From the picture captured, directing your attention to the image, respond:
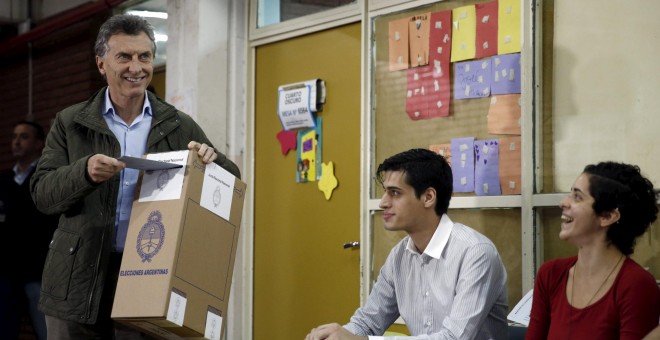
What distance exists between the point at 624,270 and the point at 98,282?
1.67 meters

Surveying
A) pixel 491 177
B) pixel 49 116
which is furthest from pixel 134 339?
pixel 49 116

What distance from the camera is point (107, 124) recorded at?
312 cm

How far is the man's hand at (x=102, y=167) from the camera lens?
2.84 m

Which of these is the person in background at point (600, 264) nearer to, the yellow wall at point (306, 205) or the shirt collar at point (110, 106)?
the shirt collar at point (110, 106)

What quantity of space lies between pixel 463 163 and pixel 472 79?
43 cm

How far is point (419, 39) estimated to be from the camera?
5012 mm

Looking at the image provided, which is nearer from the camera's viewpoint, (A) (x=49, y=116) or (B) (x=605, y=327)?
(B) (x=605, y=327)

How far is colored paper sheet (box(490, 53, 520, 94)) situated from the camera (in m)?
4.48

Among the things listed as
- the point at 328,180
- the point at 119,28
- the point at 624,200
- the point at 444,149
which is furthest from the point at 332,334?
the point at 328,180

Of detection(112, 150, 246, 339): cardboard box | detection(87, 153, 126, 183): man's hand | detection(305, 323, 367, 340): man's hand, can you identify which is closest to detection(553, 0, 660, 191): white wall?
detection(305, 323, 367, 340): man's hand

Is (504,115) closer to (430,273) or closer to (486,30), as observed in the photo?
(486,30)

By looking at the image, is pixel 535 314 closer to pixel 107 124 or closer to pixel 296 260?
pixel 107 124

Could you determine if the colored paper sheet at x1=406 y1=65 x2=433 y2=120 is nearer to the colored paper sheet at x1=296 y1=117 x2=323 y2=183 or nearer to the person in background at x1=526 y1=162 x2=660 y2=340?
the colored paper sheet at x1=296 y1=117 x2=323 y2=183

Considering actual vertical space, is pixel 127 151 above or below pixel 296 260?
above
